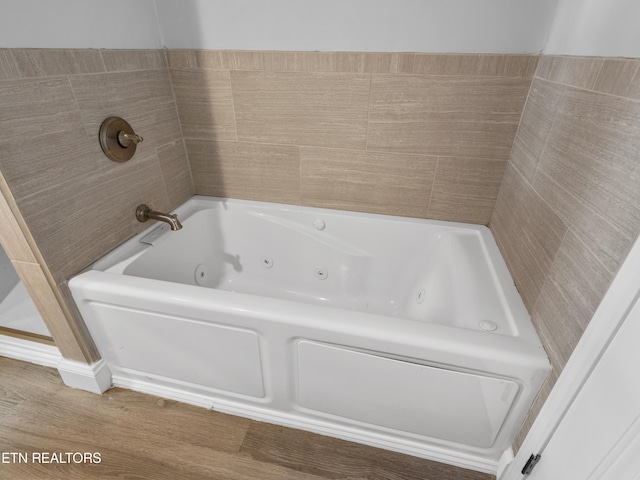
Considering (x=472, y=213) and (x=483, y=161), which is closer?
(x=483, y=161)

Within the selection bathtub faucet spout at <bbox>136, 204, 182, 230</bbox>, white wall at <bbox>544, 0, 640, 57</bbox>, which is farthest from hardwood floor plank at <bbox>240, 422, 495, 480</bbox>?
white wall at <bbox>544, 0, 640, 57</bbox>

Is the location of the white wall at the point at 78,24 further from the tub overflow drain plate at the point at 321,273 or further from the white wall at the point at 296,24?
the tub overflow drain plate at the point at 321,273

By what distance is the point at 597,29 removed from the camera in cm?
82

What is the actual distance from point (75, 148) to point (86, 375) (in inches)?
32.0

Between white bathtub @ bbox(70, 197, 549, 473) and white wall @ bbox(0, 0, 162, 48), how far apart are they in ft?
2.24

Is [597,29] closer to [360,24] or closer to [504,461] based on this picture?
[360,24]

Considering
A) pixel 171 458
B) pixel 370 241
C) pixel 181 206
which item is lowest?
pixel 171 458

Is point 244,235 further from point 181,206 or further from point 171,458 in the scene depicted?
point 171,458

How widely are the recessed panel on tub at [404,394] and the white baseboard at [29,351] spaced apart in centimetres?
101

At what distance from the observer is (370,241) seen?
1.55 m

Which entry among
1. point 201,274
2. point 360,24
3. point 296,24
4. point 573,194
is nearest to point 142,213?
point 201,274

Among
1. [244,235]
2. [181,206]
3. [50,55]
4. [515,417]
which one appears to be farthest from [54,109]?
[515,417]

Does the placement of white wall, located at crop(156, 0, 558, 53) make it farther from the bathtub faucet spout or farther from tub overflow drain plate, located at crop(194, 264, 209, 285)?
tub overflow drain plate, located at crop(194, 264, 209, 285)

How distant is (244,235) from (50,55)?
961 millimetres
